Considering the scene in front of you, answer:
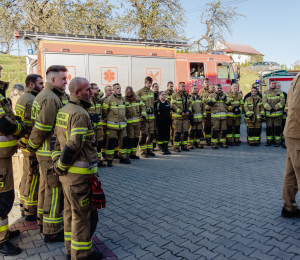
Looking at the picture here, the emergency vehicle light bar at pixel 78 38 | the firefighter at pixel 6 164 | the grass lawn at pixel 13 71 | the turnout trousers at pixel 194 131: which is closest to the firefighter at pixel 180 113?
the turnout trousers at pixel 194 131

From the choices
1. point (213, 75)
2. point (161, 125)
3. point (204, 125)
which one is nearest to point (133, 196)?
point (161, 125)

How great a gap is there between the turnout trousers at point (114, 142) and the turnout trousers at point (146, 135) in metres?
0.85

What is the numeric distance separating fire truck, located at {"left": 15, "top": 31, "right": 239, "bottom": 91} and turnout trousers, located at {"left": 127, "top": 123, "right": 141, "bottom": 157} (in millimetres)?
2584

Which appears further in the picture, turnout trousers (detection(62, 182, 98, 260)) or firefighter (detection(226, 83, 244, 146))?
firefighter (detection(226, 83, 244, 146))

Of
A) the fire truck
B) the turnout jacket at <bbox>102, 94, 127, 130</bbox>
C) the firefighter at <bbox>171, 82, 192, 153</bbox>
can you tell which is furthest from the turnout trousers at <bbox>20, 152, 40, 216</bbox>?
the fire truck

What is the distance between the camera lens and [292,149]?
3463 millimetres

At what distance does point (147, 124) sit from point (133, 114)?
0.68 m

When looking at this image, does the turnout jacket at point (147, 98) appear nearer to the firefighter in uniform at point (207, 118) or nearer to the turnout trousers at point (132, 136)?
the turnout trousers at point (132, 136)

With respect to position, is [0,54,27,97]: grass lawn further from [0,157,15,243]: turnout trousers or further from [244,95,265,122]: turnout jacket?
[0,157,15,243]: turnout trousers

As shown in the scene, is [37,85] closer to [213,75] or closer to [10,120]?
[10,120]

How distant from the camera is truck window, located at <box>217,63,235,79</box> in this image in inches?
460

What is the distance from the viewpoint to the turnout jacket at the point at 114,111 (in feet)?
23.0

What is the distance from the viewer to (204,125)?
31.9ft

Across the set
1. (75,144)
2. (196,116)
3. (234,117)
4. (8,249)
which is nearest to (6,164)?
(8,249)
